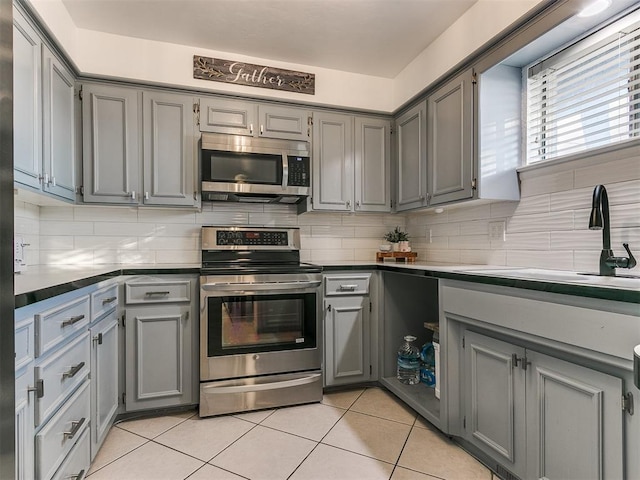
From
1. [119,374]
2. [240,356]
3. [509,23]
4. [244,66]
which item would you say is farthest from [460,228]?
[119,374]

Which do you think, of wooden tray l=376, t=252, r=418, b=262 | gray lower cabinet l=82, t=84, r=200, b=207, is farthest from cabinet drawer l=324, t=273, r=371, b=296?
gray lower cabinet l=82, t=84, r=200, b=207

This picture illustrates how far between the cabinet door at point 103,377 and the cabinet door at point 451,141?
218 centimetres

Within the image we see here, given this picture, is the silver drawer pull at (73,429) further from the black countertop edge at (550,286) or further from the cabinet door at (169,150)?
the black countertop edge at (550,286)

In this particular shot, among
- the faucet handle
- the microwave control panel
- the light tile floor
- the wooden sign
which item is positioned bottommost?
the light tile floor

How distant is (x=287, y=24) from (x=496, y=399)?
248 cm

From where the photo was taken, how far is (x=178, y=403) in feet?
7.19

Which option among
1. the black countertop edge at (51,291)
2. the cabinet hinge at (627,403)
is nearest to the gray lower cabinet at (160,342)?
the black countertop edge at (51,291)

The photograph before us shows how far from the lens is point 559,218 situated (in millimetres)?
1855

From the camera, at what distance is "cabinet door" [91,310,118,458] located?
1651 millimetres

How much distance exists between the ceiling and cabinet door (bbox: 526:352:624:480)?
6.87 ft

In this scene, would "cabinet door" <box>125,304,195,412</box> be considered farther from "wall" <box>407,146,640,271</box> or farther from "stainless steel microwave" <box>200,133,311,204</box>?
"wall" <box>407,146,640,271</box>

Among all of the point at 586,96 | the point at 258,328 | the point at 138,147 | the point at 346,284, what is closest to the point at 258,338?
the point at 258,328

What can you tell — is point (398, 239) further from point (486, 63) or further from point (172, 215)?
point (172, 215)

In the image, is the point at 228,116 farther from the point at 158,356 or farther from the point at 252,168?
the point at 158,356
